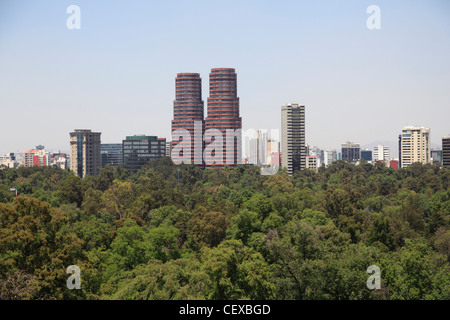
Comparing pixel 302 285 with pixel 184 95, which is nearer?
pixel 302 285

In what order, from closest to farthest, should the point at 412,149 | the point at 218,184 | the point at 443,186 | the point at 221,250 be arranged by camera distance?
the point at 221,250 → the point at 443,186 → the point at 218,184 → the point at 412,149

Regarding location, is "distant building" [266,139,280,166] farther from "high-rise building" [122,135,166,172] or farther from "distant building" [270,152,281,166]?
"high-rise building" [122,135,166,172]

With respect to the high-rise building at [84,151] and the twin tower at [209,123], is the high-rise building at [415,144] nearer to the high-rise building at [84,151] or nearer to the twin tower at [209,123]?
the twin tower at [209,123]

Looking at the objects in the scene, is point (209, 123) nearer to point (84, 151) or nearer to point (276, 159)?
point (276, 159)
